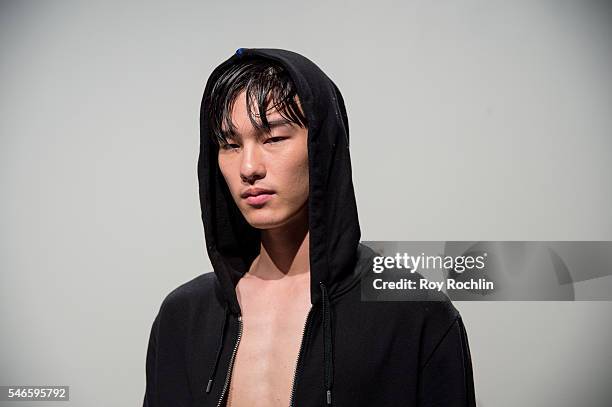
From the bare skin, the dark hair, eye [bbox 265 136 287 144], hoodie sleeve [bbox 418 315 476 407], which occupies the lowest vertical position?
hoodie sleeve [bbox 418 315 476 407]

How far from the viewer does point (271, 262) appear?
4.07ft

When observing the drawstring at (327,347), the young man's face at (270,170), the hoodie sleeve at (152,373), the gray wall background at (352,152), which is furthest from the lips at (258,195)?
the gray wall background at (352,152)

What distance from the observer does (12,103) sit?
5.37 feet

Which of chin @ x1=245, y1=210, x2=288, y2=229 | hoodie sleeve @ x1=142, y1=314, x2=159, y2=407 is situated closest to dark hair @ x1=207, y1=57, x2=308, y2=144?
chin @ x1=245, y1=210, x2=288, y2=229

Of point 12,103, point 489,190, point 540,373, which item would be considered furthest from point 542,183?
point 12,103

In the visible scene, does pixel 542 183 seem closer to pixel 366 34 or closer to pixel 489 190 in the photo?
pixel 489 190

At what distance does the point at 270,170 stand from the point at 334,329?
26cm

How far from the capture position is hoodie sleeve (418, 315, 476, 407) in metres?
1.14

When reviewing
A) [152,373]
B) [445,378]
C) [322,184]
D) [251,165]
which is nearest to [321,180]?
[322,184]

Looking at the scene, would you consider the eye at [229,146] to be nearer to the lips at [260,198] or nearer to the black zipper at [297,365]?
the lips at [260,198]

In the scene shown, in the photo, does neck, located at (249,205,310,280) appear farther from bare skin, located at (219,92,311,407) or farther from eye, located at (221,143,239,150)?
eye, located at (221,143,239,150)

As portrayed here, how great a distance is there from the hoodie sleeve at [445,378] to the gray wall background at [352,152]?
0.33 metres

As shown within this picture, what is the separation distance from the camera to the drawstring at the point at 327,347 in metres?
1.10

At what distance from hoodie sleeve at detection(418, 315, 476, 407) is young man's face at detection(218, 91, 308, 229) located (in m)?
0.31
